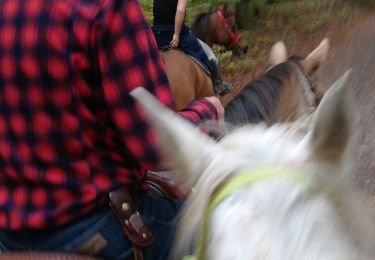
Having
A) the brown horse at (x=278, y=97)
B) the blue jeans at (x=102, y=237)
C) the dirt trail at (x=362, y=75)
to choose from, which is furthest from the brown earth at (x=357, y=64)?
the blue jeans at (x=102, y=237)

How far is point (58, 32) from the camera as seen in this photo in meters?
1.52

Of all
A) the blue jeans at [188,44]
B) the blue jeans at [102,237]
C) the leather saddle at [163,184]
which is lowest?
the blue jeans at [188,44]

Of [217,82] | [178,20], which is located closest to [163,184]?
[217,82]

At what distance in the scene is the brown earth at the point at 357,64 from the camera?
5.42 m

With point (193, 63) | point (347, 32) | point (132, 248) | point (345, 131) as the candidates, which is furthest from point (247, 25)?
point (345, 131)

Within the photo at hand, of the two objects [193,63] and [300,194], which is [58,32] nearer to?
[300,194]

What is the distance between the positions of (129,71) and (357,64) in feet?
22.2

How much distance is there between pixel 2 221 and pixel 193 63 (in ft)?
11.9

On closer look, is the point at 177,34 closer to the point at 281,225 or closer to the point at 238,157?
the point at 238,157

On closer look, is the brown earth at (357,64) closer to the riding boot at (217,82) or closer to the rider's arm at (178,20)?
the riding boot at (217,82)

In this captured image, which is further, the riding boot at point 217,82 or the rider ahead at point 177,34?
the riding boot at point 217,82

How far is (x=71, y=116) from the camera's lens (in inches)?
62.8

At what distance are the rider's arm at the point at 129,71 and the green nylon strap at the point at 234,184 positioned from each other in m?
0.55

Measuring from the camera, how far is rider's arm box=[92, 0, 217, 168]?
1572 millimetres
